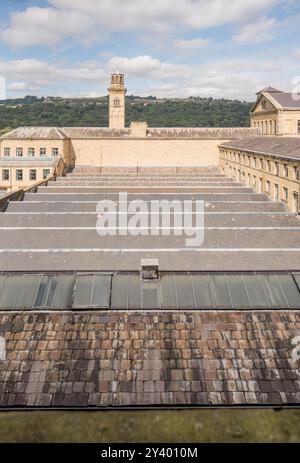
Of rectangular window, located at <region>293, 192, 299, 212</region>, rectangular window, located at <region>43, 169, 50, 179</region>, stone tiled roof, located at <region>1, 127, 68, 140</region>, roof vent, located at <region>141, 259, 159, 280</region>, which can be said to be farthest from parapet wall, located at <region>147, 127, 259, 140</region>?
roof vent, located at <region>141, 259, 159, 280</region>

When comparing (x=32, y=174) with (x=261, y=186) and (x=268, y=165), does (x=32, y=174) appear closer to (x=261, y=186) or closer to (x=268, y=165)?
(x=261, y=186)

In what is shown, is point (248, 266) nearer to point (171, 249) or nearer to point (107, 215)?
point (171, 249)

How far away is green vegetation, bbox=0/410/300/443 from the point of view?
106 inches

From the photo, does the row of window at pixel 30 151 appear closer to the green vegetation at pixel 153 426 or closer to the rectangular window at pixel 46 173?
the rectangular window at pixel 46 173

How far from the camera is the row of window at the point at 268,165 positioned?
1227 inches

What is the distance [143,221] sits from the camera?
22.1 meters

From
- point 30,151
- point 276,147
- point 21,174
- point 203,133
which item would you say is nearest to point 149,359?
point 276,147

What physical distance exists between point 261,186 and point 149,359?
34570 mm

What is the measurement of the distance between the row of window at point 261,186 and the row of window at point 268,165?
116 centimetres

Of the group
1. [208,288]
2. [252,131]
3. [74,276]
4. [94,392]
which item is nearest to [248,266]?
[208,288]

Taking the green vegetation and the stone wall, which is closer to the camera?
the green vegetation

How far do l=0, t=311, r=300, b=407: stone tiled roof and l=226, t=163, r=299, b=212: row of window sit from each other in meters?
24.3

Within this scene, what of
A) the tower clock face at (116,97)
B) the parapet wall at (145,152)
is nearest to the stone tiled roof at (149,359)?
the parapet wall at (145,152)

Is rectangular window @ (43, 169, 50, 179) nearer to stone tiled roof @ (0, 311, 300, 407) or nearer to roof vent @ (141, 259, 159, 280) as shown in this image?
roof vent @ (141, 259, 159, 280)
